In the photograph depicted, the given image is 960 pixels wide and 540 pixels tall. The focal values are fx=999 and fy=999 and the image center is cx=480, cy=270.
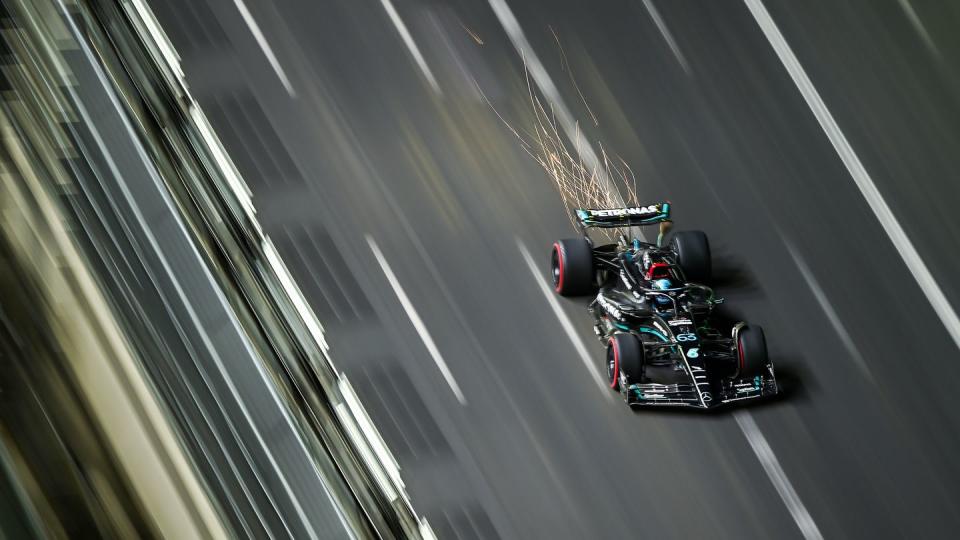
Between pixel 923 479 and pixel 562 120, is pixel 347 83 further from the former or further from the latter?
pixel 923 479

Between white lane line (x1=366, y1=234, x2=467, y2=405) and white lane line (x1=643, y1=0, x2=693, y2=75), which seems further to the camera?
white lane line (x1=643, y1=0, x2=693, y2=75)

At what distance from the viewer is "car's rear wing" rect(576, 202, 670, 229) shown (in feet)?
19.3

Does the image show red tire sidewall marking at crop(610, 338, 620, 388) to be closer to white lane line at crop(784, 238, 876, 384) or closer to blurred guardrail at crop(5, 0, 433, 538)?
white lane line at crop(784, 238, 876, 384)

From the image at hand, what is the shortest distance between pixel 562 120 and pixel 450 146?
0.86 m

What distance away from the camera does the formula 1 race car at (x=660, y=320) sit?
5137 mm

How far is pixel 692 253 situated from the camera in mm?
5910

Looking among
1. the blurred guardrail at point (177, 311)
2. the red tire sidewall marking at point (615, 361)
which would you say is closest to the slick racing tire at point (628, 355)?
the red tire sidewall marking at point (615, 361)

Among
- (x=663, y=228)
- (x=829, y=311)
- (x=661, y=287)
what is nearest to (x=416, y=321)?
(x=661, y=287)

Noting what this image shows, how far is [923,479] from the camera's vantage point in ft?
16.3

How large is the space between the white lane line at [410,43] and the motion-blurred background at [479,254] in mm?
20

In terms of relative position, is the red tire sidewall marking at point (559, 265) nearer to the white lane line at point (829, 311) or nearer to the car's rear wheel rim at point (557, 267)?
the car's rear wheel rim at point (557, 267)

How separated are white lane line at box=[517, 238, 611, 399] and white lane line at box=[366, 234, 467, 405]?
74 cm

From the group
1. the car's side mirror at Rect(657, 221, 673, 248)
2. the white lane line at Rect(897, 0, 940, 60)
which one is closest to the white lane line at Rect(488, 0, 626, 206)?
the car's side mirror at Rect(657, 221, 673, 248)

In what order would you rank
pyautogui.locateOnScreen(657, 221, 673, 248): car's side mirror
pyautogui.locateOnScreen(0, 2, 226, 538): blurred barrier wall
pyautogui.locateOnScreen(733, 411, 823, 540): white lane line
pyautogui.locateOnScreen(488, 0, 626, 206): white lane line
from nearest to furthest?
pyautogui.locateOnScreen(0, 2, 226, 538): blurred barrier wall → pyautogui.locateOnScreen(733, 411, 823, 540): white lane line → pyautogui.locateOnScreen(657, 221, 673, 248): car's side mirror → pyautogui.locateOnScreen(488, 0, 626, 206): white lane line
